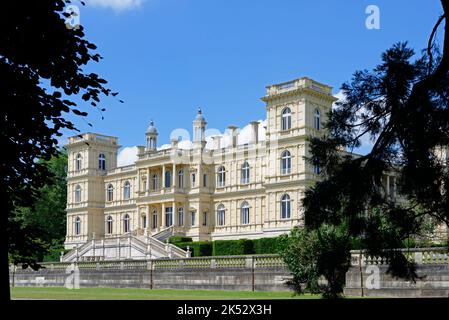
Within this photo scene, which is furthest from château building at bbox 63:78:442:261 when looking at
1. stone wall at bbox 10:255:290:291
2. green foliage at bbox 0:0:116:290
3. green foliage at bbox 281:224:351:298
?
green foliage at bbox 0:0:116:290

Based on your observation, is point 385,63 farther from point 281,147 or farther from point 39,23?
point 281,147

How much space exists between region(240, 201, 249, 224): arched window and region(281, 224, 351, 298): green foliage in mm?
31476

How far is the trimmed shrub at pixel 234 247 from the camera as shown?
51906 mm

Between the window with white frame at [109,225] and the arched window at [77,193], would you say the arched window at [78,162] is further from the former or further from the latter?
the window with white frame at [109,225]

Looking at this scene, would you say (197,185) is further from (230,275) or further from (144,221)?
(230,275)

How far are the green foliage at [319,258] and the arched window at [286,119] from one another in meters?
26.2

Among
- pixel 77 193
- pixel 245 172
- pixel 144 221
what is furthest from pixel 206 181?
pixel 77 193

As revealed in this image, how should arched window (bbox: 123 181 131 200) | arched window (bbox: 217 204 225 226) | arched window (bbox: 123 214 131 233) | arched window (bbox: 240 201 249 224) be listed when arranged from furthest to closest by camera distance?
arched window (bbox: 123 181 131 200) < arched window (bbox: 123 214 131 233) < arched window (bbox: 217 204 225 226) < arched window (bbox: 240 201 249 224)

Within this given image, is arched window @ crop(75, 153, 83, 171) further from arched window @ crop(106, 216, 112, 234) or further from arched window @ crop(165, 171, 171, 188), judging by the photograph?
arched window @ crop(165, 171, 171, 188)

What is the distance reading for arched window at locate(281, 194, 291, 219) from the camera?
175 feet

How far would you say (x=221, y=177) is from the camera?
6338 cm

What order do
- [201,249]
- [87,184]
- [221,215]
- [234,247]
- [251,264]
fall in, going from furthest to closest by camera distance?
[87,184] → [221,215] → [201,249] → [234,247] → [251,264]

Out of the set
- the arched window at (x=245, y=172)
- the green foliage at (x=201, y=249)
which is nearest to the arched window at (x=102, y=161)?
the arched window at (x=245, y=172)

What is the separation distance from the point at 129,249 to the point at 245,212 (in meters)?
10.6
